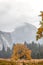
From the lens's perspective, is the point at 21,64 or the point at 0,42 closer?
the point at 21,64

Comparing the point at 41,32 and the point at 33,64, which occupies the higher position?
the point at 41,32

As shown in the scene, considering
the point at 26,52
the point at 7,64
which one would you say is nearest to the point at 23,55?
the point at 26,52

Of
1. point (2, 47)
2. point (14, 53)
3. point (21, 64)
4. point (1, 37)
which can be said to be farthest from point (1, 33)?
point (21, 64)

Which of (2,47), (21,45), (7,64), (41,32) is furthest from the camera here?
(2,47)

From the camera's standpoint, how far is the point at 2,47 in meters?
12.4

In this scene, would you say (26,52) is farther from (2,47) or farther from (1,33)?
(1,33)

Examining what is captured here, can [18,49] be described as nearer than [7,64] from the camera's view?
No

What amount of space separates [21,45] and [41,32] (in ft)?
10.2

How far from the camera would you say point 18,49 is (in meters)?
6.57

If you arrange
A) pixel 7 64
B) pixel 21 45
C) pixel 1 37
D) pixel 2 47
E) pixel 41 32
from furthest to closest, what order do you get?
pixel 1 37 < pixel 2 47 < pixel 21 45 < pixel 7 64 < pixel 41 32

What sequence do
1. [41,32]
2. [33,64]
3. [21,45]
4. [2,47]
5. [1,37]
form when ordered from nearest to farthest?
[41,32], [33,64], [21,45], [2,47], [1,37]

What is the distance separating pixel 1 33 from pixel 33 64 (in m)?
9.62

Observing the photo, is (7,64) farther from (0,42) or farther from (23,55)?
(0,42)

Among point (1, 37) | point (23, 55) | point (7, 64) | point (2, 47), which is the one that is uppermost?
point (1, 37)
